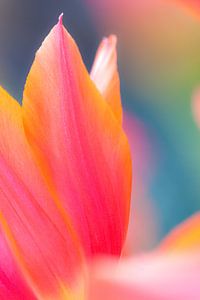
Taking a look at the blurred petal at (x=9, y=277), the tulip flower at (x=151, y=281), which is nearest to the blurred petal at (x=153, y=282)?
the tulip flower at (x=151, y=281)

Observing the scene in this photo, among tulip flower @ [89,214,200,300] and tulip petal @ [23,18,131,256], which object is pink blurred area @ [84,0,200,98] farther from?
tulip flower @ [89,214,200,300]

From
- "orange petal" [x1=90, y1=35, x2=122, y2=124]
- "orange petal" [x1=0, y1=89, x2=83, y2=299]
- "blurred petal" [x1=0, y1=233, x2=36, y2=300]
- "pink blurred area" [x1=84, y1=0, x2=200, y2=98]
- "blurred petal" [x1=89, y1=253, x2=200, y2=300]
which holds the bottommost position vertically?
"blurred petal" [x1=89, y1=253, x2=200, y2=300]

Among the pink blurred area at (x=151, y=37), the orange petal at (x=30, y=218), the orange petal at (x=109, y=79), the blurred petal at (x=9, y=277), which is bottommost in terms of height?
the blurred petal at (x=9, y=277)

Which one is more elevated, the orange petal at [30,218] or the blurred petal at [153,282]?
the orange petal at [30,218]

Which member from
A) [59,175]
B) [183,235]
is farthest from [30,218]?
[183,235]

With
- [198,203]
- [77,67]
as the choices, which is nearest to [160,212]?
[198,203]

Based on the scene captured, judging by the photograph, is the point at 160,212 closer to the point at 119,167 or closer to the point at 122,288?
the point at 119,167

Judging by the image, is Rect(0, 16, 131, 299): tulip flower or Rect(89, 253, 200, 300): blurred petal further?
Rect(0, 16, 131, 299): tulip flower

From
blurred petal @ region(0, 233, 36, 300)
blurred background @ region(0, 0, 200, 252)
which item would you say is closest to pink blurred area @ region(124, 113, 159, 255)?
blurred background @ region(0, 0, 200, 252)

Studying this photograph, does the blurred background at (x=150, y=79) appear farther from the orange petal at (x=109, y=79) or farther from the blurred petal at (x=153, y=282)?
the blurred petal at (x=153, y=282)
